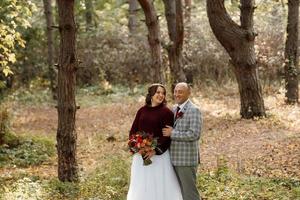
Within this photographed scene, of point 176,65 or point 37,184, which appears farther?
point 176,65

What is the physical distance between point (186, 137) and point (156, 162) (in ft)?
2.06

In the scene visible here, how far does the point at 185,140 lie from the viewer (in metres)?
7.10

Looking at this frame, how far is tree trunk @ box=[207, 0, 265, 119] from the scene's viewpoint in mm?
15844

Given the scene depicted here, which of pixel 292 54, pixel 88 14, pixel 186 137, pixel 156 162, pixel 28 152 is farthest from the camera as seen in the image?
pixel 88 14

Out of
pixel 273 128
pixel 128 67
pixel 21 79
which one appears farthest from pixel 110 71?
pixel 273 128

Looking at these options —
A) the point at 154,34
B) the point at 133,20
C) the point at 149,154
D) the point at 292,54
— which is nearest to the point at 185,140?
the point at 149,154

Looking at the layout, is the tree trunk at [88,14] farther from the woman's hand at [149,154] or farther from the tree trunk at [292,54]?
the woman's hand at [149,154]

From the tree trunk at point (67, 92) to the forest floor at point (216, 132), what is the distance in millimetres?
1550

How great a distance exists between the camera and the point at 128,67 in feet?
100

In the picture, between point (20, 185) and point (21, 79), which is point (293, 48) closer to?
point (20, 185)

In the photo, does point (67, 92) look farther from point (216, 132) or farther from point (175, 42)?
point (175, 42)

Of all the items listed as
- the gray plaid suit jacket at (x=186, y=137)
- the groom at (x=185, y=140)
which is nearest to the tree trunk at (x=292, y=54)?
the groom at (x=185, y=140)

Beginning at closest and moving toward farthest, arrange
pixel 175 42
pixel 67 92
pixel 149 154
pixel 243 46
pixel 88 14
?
pixel 149 154 < pixel 67 92 < pixel 243 46 < pixel 175 42 < pixel 88 14

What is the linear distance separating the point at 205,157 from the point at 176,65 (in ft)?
28.0
